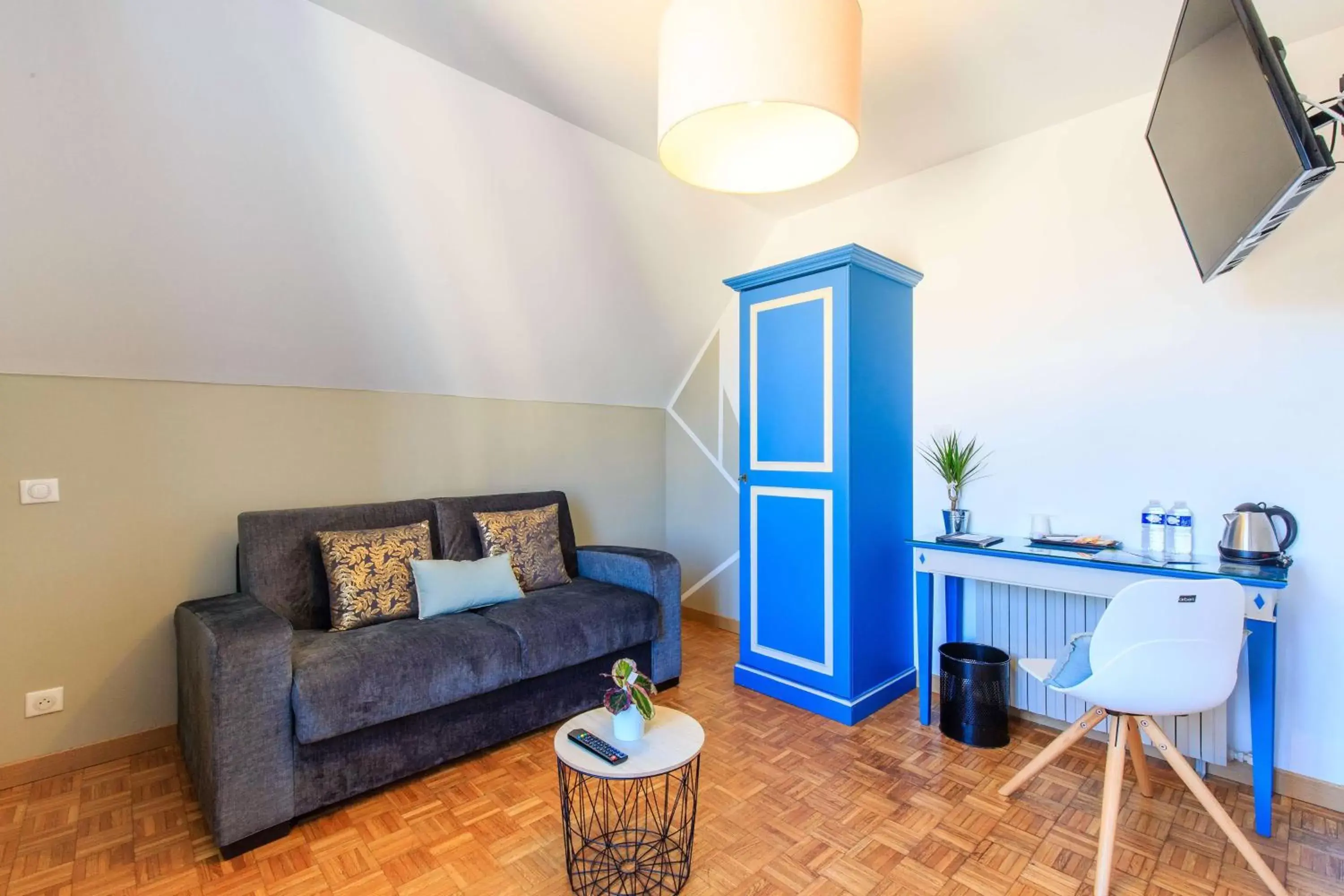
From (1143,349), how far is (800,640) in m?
1.85

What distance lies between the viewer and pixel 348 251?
262 cm

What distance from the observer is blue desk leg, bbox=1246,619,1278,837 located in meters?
1.94

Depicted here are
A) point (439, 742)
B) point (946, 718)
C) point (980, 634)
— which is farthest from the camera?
point (980, 634)

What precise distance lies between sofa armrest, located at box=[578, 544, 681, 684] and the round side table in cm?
93

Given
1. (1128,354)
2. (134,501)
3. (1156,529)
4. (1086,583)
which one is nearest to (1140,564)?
(1086,583)

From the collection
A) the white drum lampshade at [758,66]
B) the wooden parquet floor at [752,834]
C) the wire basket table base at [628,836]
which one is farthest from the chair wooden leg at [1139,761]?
the white drum lampshade at [758,66]

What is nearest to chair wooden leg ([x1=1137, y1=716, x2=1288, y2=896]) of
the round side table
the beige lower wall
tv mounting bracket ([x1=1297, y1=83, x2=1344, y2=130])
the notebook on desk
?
the notebook on desk

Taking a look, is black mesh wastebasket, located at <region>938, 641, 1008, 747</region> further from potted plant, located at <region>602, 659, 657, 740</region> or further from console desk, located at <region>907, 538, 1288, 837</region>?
potted plant, located at <region>602, 659, 657, 740</region>

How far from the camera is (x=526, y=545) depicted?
314 centimetres

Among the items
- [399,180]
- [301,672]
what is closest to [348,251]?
[399,180]

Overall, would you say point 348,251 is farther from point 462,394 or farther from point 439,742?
point 439,742

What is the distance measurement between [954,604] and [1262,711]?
1108mm

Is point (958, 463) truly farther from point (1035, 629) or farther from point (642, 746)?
point (642, 746)

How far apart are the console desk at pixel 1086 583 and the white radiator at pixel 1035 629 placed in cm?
5
